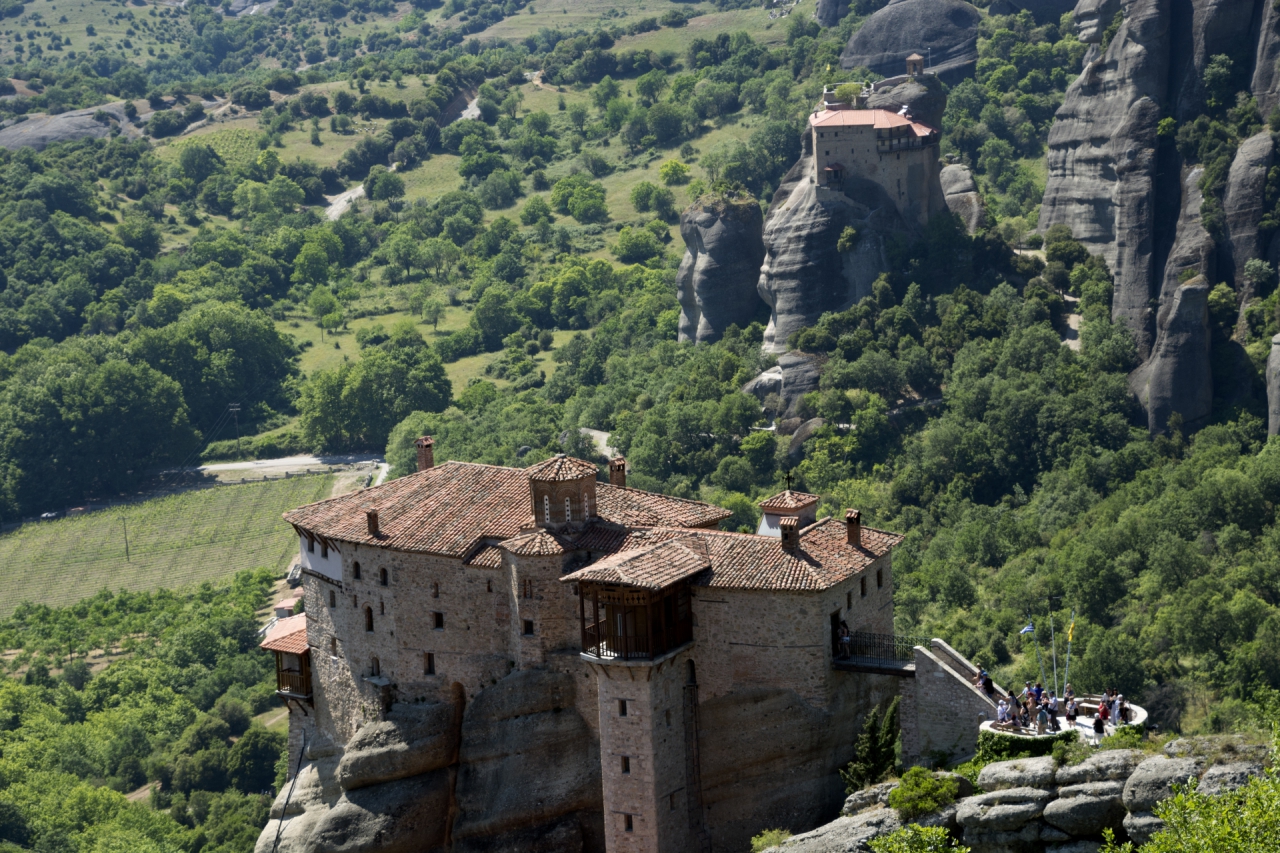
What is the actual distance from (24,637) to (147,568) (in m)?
11.8

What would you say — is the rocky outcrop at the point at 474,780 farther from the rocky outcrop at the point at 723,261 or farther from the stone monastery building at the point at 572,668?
the rocky outcrop at the point at 723,261

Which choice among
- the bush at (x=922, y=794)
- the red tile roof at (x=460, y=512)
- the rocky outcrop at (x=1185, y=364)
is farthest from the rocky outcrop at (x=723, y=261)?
the bush at (x=922, y=794)

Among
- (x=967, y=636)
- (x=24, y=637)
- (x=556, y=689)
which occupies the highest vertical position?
(x=556, y=689)

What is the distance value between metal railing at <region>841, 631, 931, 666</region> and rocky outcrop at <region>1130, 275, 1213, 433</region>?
60.9 meters

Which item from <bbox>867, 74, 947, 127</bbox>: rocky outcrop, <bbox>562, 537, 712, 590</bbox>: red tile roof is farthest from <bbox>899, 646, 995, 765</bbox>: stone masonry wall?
<bbox>867, 74, 947, 127</bbox>: rocky outcrop

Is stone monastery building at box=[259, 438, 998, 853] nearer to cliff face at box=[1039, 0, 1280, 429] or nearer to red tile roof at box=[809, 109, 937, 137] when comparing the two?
cliff face at box=[1039, 0, 1280, 429]

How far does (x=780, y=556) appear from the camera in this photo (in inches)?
2496

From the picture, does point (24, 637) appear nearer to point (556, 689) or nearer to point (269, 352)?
point (269, 352)

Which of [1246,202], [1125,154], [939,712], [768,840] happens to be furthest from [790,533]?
[1125,154]

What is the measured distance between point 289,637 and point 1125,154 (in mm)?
72462

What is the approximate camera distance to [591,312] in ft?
614

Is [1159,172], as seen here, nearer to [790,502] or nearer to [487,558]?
[790,502]

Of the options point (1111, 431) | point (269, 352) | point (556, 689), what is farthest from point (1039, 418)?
point (269, 352)

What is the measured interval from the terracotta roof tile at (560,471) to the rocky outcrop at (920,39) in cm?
12363
